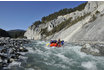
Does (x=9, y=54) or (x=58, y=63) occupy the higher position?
(x=9, y=54)

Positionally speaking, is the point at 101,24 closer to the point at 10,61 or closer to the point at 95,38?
the point at 95,38

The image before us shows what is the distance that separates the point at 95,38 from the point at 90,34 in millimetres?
2346

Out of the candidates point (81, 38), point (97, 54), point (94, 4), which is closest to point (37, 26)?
point (94, 4)

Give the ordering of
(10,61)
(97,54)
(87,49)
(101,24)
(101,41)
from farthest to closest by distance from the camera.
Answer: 1. (101,24)
2. (101,41)
3. (87,49)
4. (97,54)
5. (10,61)

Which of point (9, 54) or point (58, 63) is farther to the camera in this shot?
point (9, 54)

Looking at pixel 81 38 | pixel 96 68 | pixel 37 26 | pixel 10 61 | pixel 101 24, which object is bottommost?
pixel 96 68

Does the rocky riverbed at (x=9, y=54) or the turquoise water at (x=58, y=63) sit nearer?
the turquoise water at (x=58, y=63)

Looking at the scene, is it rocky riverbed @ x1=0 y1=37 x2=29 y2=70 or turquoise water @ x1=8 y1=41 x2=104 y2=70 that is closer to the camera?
turquoise water @ x1=8 y1=41 x2=104 y2=70

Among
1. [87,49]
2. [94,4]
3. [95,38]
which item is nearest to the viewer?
[87,49]

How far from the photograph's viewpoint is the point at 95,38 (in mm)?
23906

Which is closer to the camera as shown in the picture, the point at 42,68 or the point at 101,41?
the point at 42,68

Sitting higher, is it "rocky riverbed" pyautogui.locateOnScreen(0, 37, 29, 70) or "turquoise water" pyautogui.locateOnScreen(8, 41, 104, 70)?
"rocky riverbed" pyautogui.locateOnScreen(0, 37, 29, 70)

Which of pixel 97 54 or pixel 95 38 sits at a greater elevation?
pixel 95 38

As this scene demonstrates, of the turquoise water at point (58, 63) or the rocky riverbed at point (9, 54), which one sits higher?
the rocky riverbed at point (9, 54)
